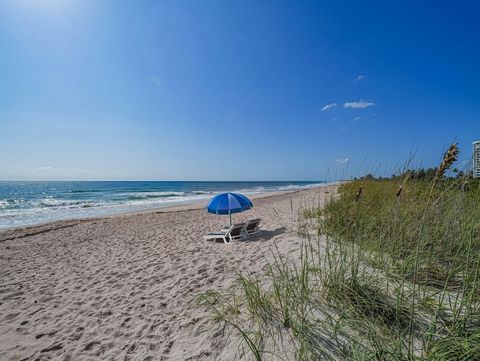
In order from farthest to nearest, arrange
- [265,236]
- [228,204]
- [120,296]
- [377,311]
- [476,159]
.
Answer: [265,236] → [228,204] → [120,296] → [476,159] → [377,311]

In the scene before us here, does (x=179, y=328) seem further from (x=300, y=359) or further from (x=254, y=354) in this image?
(x=300, y=359)

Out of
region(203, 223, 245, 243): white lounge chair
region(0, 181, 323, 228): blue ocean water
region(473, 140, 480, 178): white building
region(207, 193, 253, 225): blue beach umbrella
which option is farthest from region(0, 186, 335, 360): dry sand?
region(0, 181, 323, 228): blue ocean water

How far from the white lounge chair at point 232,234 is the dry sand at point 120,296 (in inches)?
13.6

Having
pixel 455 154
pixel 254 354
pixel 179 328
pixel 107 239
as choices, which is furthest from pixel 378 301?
Answer: pixel 107 239

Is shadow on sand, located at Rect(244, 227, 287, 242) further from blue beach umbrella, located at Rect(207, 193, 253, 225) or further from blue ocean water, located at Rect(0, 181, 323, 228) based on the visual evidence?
blue ocean water, located at Rect(0, 181, 323, 228)

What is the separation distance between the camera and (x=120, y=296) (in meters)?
3.68

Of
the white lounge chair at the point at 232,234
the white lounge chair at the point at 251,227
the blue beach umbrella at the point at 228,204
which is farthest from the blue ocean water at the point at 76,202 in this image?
the white lounge chair at the point at 251,227

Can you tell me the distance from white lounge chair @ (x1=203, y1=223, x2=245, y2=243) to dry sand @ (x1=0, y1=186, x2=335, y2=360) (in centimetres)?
35

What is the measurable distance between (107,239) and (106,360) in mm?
6902

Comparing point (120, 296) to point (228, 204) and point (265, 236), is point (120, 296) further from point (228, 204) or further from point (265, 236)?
point (265, 236)

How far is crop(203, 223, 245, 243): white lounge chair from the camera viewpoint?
259 inches

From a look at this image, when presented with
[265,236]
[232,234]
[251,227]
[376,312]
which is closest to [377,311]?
[376,312]

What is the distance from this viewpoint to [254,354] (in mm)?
1876

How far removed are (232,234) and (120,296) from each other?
3558 millimetres
